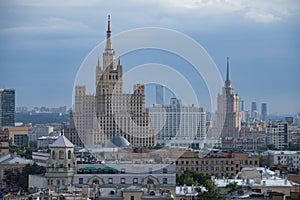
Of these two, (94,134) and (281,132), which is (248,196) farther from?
(281,132)

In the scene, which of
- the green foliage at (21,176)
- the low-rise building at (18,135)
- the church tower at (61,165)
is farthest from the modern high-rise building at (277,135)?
the church tower at (61,165)

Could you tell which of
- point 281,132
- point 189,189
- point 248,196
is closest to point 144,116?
point 281,132

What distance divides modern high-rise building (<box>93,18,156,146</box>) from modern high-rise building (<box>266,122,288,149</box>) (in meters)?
15.9

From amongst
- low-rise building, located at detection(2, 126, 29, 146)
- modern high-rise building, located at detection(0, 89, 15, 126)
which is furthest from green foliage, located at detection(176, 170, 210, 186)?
modern high-rise building, located at detection(0, 89, 15, 126)

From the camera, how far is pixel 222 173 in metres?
53.3

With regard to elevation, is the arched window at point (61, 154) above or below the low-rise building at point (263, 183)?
above

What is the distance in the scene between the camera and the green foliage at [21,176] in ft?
146

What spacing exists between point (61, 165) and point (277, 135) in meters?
72.4

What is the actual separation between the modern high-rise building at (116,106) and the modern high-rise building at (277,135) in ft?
52.0

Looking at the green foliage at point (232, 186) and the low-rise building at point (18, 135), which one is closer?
the green foliage at point (232, 186)

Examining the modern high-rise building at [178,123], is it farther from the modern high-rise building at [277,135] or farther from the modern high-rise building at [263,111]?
the modern high-rise building at [263,111]

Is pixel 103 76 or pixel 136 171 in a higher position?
pixel 103 76

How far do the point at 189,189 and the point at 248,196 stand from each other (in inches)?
235

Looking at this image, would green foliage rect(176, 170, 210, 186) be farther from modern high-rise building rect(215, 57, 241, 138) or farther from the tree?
modern high-rise building rect(215, 57, 241, 138)
